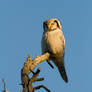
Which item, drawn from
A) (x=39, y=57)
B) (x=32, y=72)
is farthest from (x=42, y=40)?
(x=32, y=72)

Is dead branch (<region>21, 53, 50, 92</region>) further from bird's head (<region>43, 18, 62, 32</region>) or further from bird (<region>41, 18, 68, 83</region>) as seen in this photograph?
bird's head (<region>43, 18, 62, 32</region>)

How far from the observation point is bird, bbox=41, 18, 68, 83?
224 inches

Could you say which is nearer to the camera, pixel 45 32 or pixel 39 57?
pixel 39 57

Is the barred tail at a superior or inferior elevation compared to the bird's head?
inferior

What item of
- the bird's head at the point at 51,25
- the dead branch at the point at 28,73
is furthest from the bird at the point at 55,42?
the dead branch at the point at 28,73

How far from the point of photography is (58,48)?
19.7 feet

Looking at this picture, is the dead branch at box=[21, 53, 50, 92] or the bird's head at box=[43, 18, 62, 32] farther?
the bird's head at box=[43, 18, 62, 32]

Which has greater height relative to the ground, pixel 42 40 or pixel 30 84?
pixel 42 40

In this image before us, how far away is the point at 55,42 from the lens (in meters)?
6.11

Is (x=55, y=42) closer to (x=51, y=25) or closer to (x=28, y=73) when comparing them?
(x=51, y=25)

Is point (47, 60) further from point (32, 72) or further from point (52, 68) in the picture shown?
point (32, 72)

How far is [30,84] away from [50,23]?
2506 mm

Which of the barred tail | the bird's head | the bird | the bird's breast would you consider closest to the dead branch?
the bird

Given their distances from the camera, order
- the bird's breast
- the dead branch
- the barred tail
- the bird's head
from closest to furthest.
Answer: the dead branch < the barred tail < the bird's breast < the bird's head
